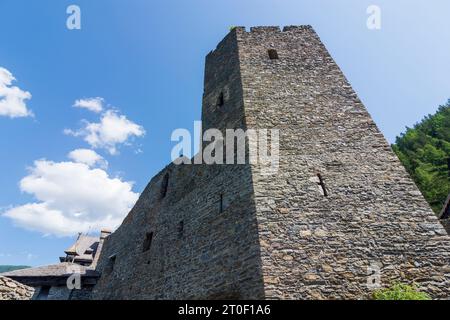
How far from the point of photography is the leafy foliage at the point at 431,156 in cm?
2034

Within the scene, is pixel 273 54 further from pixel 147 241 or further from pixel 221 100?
pixel 147 241

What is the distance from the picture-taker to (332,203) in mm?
6949

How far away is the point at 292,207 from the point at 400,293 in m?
2.63

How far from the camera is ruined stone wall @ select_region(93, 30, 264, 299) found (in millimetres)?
6816

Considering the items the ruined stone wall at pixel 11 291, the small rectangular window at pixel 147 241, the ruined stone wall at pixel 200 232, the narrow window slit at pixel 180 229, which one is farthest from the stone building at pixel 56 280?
the narrow window slit at pixel 180 229

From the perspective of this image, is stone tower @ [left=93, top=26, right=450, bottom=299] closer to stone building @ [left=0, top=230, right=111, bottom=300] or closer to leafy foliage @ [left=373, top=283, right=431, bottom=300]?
leafy foliage @ [left=373, top=283, right=431, bottom=300]

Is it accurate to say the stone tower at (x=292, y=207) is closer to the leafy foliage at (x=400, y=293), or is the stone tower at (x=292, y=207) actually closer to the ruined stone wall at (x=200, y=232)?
the ruined stone wall at (x=200, y=232)

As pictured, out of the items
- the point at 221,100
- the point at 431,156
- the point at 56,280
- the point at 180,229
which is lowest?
the point at 56,280

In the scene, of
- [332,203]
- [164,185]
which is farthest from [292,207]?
[164,185]

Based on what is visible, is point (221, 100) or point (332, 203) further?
point (221, 100)

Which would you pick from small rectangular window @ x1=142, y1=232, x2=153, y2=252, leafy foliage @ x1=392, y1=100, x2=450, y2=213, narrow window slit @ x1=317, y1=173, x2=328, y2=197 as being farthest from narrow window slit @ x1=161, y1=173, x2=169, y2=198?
leafy foliage @ x1=392, y1=100, x2=450, y2=213

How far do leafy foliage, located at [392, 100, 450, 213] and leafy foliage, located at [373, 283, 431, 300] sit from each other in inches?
692
